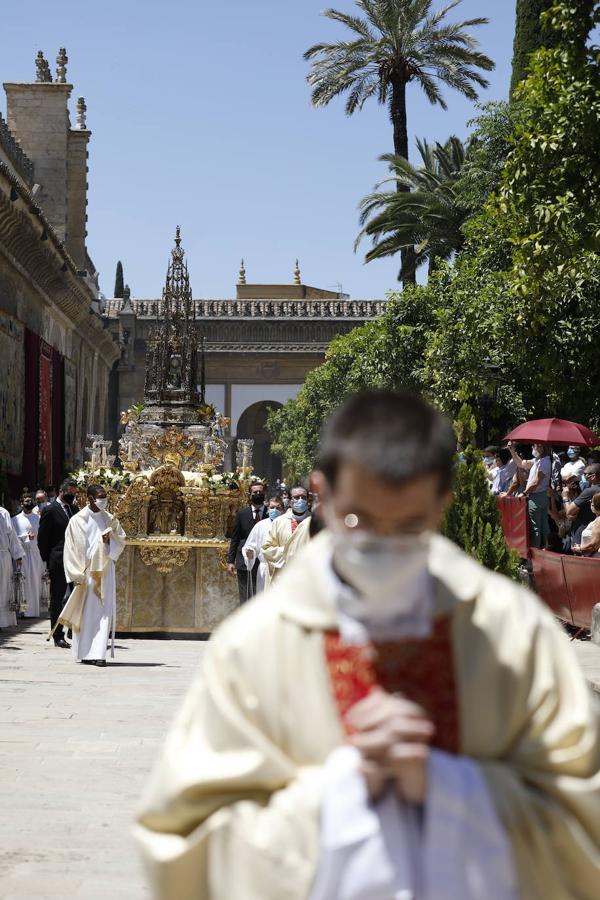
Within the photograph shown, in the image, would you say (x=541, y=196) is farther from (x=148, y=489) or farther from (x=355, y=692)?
(x=355, y=692)

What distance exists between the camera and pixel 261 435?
217 ft

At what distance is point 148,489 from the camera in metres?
16.5

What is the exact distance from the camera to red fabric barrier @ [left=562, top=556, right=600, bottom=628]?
12.3 metres

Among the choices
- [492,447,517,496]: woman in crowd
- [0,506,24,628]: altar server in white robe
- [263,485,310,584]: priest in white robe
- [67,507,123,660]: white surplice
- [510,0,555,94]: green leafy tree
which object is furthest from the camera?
[510,0,555,94]: green leafy tree

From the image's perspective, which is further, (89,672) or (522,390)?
(522,390)

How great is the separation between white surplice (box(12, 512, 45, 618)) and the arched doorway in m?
39.3

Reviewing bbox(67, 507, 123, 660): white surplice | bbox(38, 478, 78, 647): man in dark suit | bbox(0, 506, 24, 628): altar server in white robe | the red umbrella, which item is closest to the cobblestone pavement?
bbox(67, 507, 123, 660): white surplice

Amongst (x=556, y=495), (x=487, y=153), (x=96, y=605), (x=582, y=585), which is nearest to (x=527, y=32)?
(x=487, y=153)

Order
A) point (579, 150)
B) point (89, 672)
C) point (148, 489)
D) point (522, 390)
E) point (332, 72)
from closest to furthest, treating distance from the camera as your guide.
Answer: point (89, 672)
point (579, 150)
point (148, 489)
point (522, 390)
point (332, 72)

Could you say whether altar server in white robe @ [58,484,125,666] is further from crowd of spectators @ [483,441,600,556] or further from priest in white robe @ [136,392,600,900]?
priest in white robe @ [136,392,600,900]

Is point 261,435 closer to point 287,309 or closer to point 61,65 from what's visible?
point 287,309

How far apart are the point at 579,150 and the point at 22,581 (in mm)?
10228

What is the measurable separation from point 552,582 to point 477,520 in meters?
3.72

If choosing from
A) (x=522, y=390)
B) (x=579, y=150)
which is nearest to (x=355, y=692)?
(x=579, y=150)
